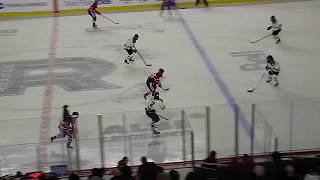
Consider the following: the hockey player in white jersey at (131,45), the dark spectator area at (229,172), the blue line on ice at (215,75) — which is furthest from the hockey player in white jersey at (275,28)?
the dark spectator area at (229,172)

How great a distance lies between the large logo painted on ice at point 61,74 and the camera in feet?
37.3

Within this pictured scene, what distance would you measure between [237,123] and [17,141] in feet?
8.87

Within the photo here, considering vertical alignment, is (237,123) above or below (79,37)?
below

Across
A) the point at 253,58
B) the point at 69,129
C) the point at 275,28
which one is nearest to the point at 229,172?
the point at 69,129

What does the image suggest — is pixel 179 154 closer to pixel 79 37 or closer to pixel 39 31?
pixel 79 37

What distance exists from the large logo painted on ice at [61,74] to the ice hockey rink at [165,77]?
0.02 metres

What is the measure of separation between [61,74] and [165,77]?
2.18 meters

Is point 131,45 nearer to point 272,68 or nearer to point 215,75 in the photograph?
point 215,75

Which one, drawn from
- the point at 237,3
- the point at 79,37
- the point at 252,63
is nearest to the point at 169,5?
the point at 237,3

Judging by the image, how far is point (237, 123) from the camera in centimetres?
711

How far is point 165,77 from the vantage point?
11.8 metres

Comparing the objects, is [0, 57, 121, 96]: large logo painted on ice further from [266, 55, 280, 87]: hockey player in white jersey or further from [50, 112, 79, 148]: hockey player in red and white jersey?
[50, 112, 79, 148]: hockey player in red and white jersey

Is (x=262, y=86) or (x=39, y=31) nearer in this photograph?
(x=262, y=86)

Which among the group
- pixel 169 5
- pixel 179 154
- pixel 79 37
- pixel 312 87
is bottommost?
pixel 179 154
